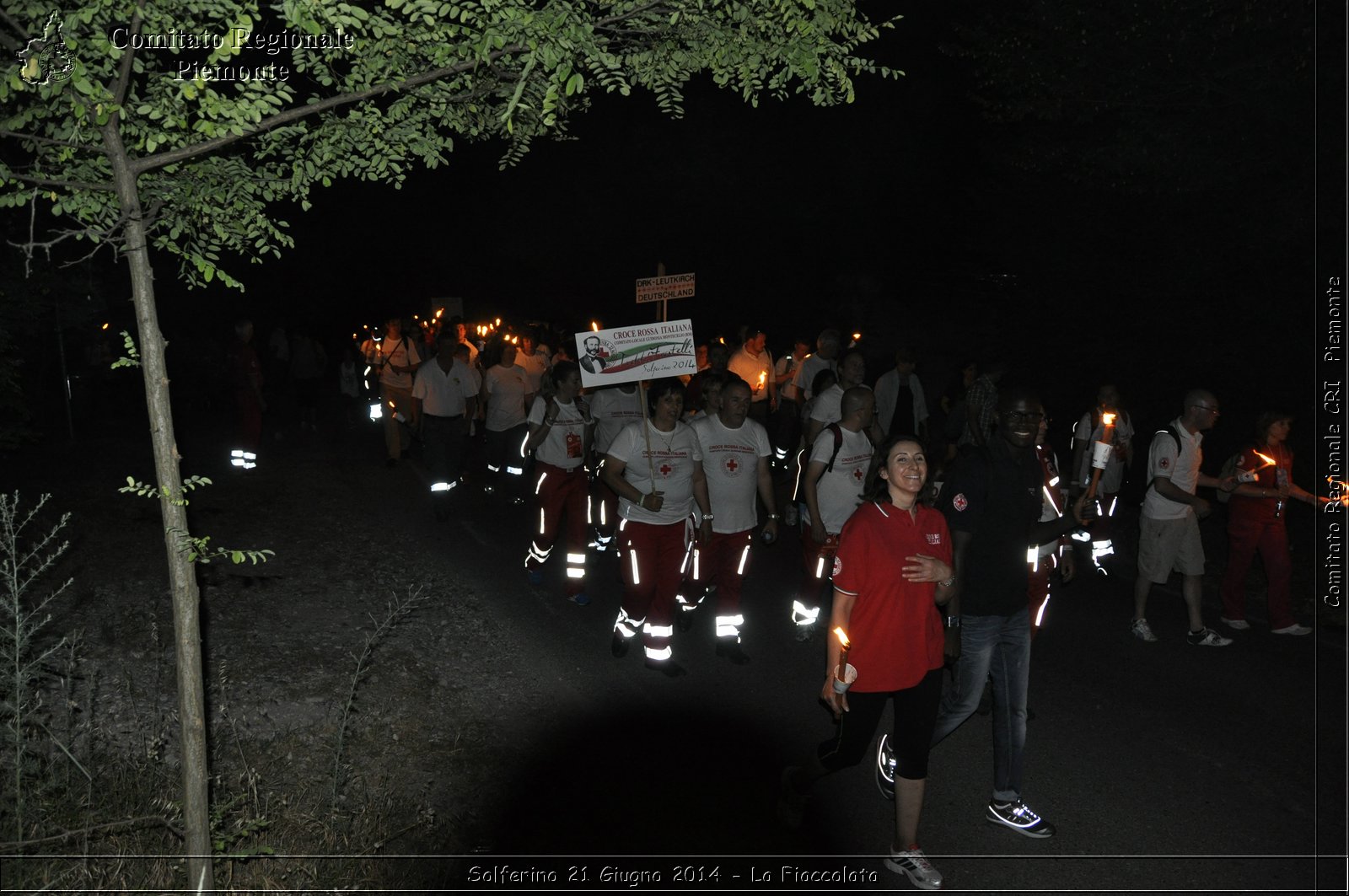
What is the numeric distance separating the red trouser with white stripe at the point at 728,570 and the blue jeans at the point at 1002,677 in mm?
2566

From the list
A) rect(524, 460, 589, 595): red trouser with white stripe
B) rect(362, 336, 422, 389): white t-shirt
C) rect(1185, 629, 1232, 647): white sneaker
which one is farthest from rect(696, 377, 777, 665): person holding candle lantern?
rect(362, 336, 422, 389): white t-shirt

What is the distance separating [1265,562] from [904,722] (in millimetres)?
5238

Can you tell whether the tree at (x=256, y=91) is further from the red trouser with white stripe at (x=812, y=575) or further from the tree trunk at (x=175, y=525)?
the red trouser with white stripe at (x=812, y=575)

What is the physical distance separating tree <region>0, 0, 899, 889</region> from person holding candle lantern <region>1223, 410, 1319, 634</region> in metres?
5.47

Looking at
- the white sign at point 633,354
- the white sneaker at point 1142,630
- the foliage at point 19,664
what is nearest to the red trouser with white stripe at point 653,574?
the white sign at point 633,354

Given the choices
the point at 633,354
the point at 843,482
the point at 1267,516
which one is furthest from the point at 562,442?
the point at 1267,516

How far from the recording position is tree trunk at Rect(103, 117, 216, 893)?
12.0ft

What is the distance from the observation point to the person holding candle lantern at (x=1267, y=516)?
8359 millimetres

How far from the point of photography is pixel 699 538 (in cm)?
779

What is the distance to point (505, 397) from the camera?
1256 cm

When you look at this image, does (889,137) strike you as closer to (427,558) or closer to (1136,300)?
(1136,300)

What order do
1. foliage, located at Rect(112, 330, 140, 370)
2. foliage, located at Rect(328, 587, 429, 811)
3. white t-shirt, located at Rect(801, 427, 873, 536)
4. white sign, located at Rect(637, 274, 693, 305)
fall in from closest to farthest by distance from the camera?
foliage, located at Rect(112, 330, 140, 370) → foliage, located at Rect(328, 587, 429, 811) → white t-shirt, located at Rect(801, 427, 873, 536) → white sign, located at Rect(637, 274, 693, 305)

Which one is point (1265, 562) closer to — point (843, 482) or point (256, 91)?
point (843, 482)

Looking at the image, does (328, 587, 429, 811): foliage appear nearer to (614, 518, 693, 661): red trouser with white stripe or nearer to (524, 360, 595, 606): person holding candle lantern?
(524, 360, 595, 606): person holding candle lantern
